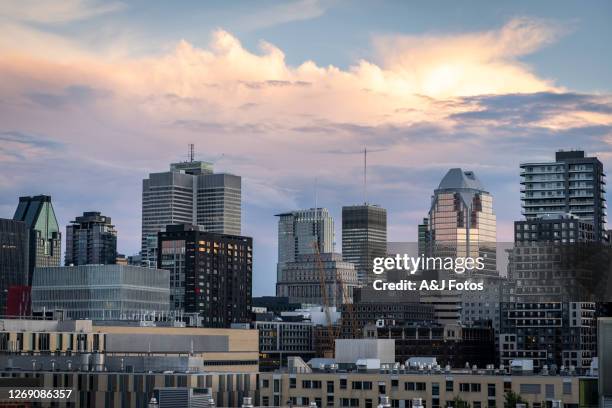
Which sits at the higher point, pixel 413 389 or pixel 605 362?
pixel 605 362

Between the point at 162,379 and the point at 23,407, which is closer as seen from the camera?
the point at 23,407

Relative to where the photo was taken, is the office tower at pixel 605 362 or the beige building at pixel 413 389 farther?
the beige building at pixel 413 389

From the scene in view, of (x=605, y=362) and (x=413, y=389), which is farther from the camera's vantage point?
(x=413, y=389)

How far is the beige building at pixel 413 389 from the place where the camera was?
187 meters

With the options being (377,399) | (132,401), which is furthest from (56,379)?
(377,399)

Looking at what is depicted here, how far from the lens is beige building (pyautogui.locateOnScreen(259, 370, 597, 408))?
613 ft

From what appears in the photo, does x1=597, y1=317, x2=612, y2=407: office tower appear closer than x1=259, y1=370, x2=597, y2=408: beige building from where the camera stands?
Yes

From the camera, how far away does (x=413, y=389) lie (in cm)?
19388

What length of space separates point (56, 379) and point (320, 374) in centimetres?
3645

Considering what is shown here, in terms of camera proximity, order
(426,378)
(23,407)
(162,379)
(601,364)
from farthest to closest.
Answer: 1. (426,378)
2. (162,379)
3. (23,407)
4. (601,364)

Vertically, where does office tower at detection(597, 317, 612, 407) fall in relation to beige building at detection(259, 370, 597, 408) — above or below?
above

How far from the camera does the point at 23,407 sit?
14738 cm

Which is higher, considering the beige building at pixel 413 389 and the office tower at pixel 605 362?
the office tower at pixel 605 362

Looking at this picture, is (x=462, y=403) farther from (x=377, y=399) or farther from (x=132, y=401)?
(x=132, y=401)
